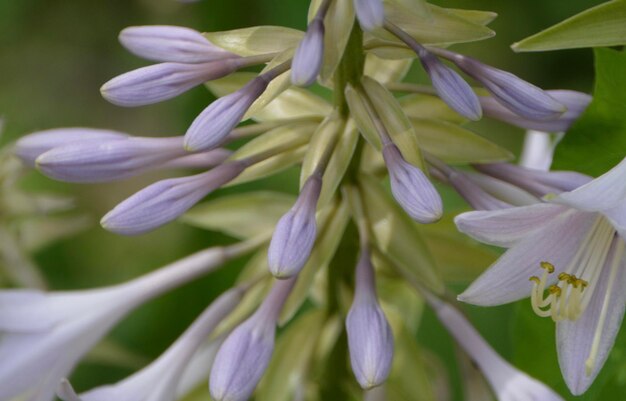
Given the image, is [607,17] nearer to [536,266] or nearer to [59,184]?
[536,266]

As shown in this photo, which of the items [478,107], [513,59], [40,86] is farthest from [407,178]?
[40,86]

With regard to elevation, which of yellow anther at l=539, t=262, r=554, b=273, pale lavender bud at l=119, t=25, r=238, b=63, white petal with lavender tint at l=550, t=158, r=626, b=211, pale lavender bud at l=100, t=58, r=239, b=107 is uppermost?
pale lavender bud at l=119, t=25, r=238, b=63

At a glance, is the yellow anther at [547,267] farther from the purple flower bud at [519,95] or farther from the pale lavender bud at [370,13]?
the pale lavender bud at [370,13]

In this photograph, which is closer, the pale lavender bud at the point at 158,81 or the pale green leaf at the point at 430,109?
the pale lavender bud at the point at 158,81

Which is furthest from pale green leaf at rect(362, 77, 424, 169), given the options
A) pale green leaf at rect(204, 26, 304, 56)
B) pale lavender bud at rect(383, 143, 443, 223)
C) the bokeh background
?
the bokeh background

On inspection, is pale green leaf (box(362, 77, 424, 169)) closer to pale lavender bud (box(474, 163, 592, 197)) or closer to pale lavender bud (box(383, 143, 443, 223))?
pale lavender bud (box(383, 143, 443, 223))

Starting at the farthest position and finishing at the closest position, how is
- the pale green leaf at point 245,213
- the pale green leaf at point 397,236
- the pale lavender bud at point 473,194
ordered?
1. the pale green leaf at point 245,213
2. the pale green leaf at point 397,236
3. the pale lavender bud at point 473,194

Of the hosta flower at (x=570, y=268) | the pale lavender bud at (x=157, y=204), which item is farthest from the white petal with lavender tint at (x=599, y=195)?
the pale lavender bud at (x=157, y=204)
